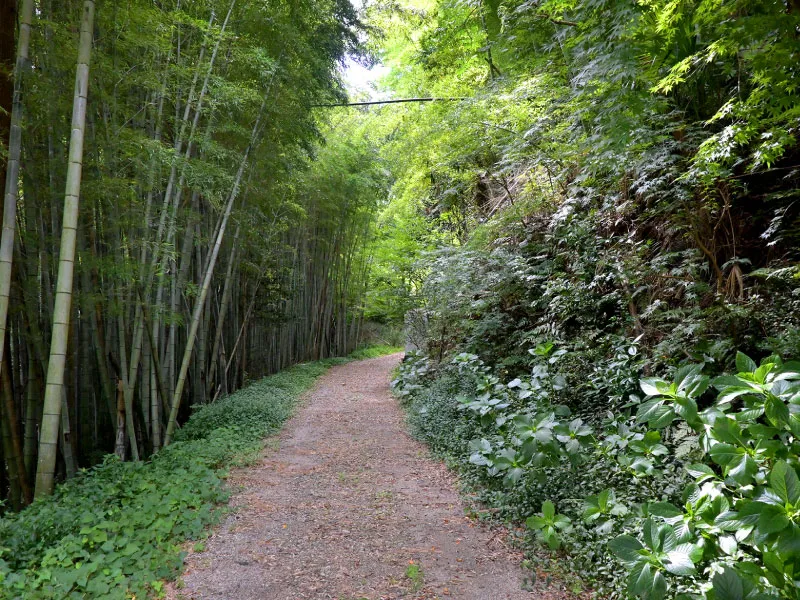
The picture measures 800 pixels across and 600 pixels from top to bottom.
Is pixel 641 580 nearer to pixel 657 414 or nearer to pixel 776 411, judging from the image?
pixel 657 414

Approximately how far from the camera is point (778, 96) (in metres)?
2.08

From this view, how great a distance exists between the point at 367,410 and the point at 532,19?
15.4 feet

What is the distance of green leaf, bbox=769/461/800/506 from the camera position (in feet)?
3.80

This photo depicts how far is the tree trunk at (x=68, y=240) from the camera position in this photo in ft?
8.76

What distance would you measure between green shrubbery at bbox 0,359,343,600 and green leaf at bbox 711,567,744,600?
204 cm

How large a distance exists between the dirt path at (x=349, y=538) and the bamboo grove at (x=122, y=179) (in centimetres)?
119

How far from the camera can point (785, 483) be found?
1.17m

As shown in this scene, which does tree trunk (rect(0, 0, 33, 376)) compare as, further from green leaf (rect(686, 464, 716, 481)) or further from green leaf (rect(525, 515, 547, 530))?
green leaf (rect(686, 464, 716, 481))

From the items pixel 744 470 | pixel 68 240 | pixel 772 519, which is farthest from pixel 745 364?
pixel 68 240

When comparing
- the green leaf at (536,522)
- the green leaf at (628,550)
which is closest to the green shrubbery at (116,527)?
the green leaf at (536,522)

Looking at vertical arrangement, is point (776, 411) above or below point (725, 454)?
above

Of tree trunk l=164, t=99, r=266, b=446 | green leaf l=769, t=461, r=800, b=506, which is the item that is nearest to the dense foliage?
green leaf l=769, t=461, r=800, b=506

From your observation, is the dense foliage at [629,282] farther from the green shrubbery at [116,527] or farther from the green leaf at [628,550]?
the green shrubbery at [116,527]

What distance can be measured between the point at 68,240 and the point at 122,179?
2.88 ft
